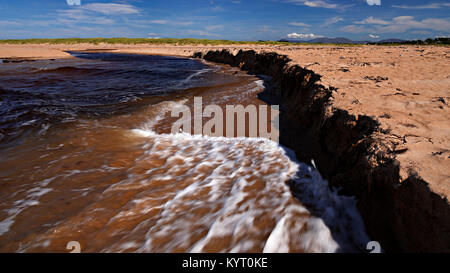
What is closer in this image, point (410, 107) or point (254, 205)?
point (254, 205)

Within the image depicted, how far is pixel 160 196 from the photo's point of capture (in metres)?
2.49

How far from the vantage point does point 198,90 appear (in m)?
7.88

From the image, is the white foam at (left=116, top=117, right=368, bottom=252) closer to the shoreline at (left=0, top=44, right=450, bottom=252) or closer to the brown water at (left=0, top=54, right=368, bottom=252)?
the brown water at (left=0, top=54, right=368, bottom=252)

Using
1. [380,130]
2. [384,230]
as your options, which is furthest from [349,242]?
[380,130]

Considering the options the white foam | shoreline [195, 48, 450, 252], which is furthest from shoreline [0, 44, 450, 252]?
the white foam

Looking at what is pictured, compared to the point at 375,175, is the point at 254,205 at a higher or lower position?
lower

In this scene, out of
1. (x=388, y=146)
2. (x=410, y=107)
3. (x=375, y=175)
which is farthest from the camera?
(x=410, y=107)

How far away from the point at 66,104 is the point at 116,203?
5.28 metres

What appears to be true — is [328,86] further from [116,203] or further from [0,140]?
[0,140]

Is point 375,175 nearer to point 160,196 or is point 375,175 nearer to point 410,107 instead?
point 410,107

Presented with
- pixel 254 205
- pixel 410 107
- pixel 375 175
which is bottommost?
pixel 254 205

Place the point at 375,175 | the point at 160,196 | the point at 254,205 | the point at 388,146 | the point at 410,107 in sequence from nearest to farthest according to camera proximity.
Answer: the point at 375,175
the point at 388,146
the point at 254,205
the point at 160,196
the point at 410,107

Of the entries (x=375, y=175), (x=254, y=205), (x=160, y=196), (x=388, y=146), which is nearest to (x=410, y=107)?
(x=388, y=146)

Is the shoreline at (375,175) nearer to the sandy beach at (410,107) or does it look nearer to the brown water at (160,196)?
the sandy beach at (410,107)
